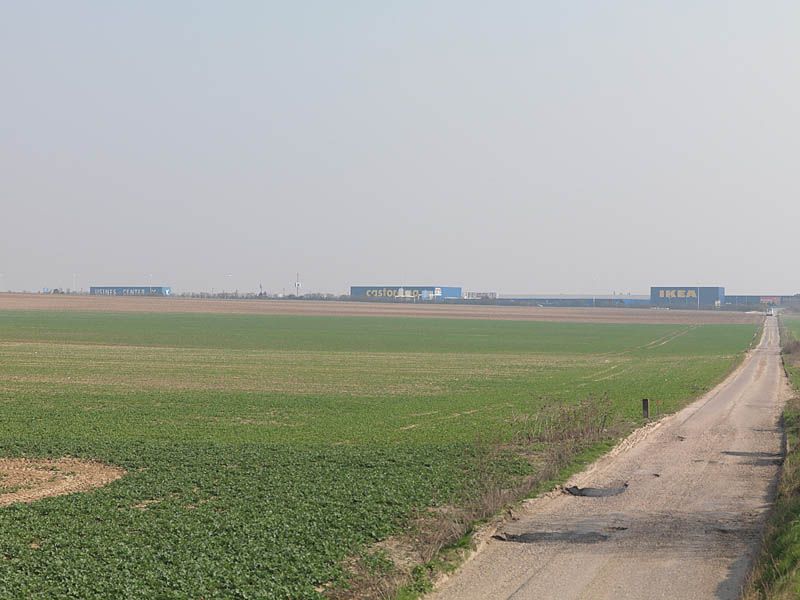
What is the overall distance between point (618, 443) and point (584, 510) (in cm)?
1101

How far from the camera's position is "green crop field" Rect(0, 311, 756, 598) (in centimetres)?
1681

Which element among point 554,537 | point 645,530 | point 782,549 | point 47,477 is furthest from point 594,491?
point 47,477

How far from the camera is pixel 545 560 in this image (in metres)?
17.8

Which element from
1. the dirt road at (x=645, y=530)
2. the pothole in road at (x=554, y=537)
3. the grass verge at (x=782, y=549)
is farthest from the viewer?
the pothole in road at (x=554, y=537)

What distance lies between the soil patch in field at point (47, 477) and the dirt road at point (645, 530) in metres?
11.1

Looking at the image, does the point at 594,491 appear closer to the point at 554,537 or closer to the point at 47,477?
the point at 554,537

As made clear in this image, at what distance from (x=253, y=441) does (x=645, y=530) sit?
53.8 feet

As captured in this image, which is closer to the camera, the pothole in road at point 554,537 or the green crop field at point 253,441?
the green crop field at point 253,441

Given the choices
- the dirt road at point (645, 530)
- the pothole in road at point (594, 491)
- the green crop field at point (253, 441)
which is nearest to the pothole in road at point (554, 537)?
the dirt road at point (645, 530)

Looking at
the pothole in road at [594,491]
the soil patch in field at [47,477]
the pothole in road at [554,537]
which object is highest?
the soil patch in field at [47,477]

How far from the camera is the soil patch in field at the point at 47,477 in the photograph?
77.3 feet

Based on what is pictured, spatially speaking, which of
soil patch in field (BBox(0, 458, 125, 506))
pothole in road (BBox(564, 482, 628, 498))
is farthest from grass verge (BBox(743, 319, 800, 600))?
soil patch in field (BBox(0, 458, 125, 506))

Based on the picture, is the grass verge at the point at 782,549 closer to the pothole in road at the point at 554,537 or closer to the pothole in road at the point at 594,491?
the pothole in road at the point at 554,537

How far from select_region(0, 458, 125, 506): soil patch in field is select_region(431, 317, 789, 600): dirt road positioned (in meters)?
11.1
